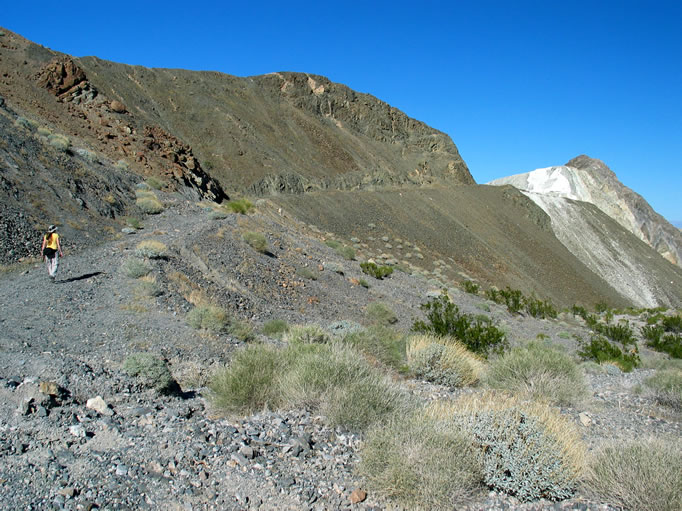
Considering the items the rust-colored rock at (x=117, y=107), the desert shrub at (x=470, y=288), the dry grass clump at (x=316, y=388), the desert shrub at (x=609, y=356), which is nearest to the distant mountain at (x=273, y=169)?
the rust-colored rock at (x=117, y=107)

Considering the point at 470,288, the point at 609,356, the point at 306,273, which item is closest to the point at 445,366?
the point at 306,273

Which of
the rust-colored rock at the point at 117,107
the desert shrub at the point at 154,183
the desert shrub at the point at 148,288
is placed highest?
the rust-colored rock at the point at 117,107

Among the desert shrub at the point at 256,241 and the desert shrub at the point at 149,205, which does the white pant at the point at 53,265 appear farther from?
the desert shrub at the point at 149,205

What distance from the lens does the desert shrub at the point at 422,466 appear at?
3.76 meters

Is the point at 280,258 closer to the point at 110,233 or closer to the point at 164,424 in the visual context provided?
the point at 110,233

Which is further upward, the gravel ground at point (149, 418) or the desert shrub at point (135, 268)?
the desert shrub at point (135, 268)

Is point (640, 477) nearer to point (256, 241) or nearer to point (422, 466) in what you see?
point (422, 466)

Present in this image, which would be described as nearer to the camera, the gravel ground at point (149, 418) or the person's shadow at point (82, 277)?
the gravel ground at point (149, 418)

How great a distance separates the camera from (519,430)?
4363 mm

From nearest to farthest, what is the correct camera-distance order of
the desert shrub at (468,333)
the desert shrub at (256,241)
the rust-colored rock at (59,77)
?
the desert shrub at (468,333) < the desert shrub at (256,241) < the rust-colored rock at (59,77)

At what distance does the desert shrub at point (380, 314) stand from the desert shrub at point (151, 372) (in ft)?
29.6

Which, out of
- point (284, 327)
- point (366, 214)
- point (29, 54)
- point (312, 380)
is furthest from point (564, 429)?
point (29, 54)

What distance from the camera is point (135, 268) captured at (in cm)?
1124

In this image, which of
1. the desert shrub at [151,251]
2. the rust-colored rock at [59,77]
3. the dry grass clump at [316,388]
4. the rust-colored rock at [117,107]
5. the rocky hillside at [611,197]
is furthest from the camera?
the rocky hillside at [611,197]
